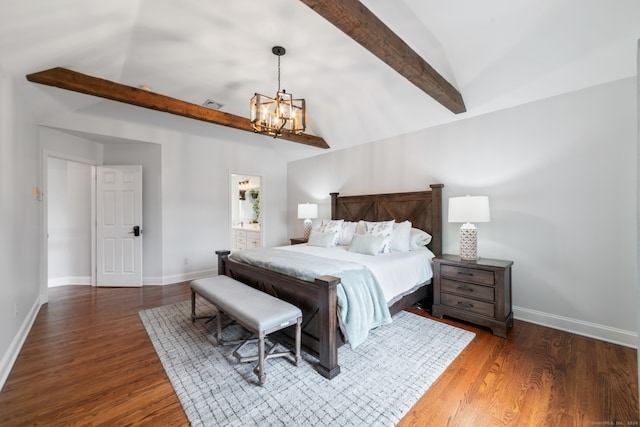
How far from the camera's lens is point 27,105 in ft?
9.76

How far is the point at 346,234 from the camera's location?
4.22m

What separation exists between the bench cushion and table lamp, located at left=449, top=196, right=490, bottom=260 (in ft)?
6.70

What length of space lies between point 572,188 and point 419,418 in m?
2.65

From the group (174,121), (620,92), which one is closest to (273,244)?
(174,121)

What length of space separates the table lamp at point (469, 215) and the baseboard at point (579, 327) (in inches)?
32.7

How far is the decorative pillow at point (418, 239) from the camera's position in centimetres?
357

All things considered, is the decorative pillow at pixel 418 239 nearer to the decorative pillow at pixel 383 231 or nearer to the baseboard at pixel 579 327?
the decorative pillow at pixel 383 231

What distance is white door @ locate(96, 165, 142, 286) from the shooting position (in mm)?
4402

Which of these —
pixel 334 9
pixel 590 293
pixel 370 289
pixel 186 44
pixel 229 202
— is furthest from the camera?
pixel 229 202

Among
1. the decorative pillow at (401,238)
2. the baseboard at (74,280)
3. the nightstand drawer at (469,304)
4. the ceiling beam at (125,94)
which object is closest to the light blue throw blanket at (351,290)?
the nightstand drawer at (469,304)

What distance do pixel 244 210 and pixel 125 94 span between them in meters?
5.06

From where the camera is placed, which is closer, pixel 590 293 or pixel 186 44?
pixel 590 293

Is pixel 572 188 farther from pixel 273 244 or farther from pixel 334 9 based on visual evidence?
pixel 273 244

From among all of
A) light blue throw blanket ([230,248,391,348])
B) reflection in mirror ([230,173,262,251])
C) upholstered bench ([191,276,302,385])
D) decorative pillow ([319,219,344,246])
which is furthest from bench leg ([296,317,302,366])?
reflection in mirror ([230,173,262,251])
